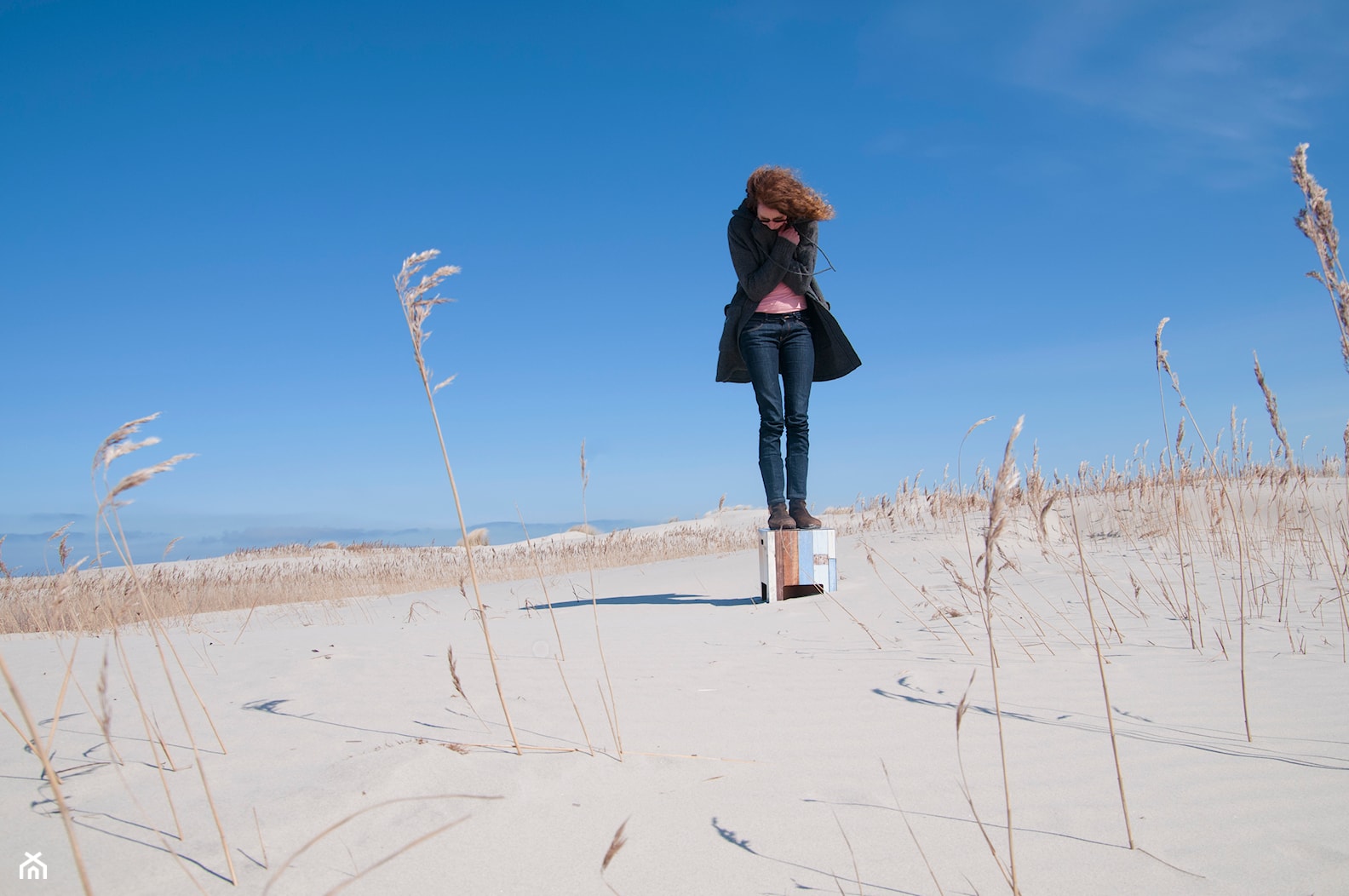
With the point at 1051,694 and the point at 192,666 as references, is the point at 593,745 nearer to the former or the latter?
the point at 1051,694

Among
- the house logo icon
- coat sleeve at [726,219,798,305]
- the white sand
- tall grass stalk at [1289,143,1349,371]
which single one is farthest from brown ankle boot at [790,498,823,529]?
the house logo icon

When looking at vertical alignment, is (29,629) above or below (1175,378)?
below

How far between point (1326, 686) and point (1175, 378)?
3.17 feet

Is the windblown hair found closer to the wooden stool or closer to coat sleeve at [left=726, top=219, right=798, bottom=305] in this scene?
coat sleeve at [left=726, top=219, right=798, bottom=305]

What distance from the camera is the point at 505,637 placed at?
11.6 feet

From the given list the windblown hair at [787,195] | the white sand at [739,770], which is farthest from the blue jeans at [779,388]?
the white sand at [739,770]

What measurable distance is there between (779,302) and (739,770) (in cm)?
323

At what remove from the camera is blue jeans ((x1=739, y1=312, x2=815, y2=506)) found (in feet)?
14.4

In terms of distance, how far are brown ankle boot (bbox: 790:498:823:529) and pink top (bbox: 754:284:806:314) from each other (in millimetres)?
1129

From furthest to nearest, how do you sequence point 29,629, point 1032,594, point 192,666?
point 29,629 → point 1032,594 → point 192,666

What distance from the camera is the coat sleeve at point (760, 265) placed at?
4250 millimetres

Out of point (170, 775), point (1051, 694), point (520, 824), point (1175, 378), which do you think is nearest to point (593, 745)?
point (520, 824)

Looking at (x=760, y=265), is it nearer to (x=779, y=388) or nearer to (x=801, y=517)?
(x=779, y=388)

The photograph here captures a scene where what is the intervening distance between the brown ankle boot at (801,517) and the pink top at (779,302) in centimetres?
113
